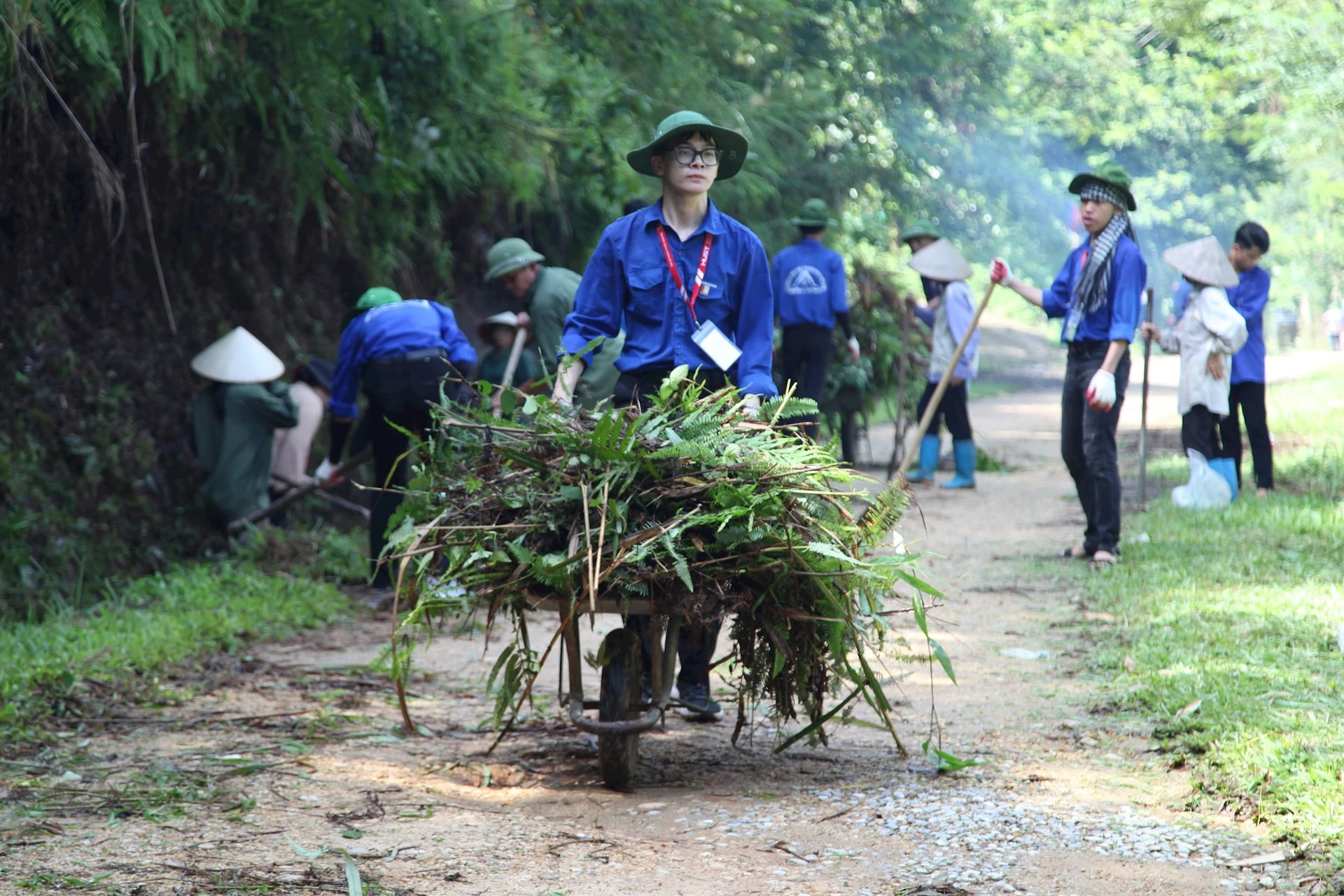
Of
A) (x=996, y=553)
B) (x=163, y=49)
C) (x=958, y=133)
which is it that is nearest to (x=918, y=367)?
(x=996, y=553)

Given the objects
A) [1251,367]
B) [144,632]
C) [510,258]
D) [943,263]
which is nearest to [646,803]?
[144,632]

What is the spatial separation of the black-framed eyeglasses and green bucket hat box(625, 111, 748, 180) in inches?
1.8

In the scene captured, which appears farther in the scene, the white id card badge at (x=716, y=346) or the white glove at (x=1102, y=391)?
the white glove at (x=1102, y=391)

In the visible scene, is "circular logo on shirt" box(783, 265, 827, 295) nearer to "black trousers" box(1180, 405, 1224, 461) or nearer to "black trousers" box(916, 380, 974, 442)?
"black trousers" box(916, 380, 974, 442)

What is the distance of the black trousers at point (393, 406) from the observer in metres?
7.47

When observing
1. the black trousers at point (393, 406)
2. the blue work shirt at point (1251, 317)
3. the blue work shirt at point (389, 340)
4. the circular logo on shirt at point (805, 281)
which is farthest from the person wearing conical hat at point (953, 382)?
the black trousers at point (393, 406)

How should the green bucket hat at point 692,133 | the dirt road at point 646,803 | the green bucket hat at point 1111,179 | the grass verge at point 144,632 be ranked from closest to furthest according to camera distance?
1. the dirt road at point 646,803
2. the green bucket hat at point 692,133
3. the grass verge at point 144,632
4. the green bucket hat at point 1111,179

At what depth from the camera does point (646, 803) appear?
4.16 metres

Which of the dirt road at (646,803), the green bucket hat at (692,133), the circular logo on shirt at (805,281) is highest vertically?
the circular logo on shirt at (805,281)

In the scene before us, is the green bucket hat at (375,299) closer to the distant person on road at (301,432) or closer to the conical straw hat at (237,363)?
the conical straw hat at (237,363)

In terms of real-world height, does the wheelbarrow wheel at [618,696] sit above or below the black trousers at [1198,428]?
below

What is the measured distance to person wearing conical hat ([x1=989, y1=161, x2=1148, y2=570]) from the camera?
698cm

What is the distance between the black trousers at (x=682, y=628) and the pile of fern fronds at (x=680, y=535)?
0.61ft

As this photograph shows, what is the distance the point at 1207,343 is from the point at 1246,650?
153 inches
